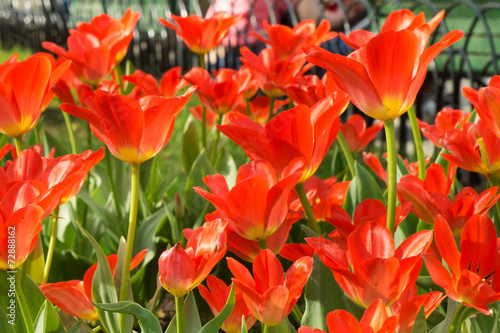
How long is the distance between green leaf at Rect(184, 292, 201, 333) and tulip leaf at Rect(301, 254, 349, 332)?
11 centimetres

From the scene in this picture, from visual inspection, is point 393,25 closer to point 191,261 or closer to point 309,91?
point 309,91

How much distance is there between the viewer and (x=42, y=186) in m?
0.62

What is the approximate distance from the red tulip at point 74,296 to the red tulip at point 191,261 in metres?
0.09

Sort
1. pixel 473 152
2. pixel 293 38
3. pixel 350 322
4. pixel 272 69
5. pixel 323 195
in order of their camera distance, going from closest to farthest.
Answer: pixel 350 322, pixel 473 152, pixel 323 195, pixel 272 69, pixel 293 38

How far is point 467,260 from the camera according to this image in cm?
54

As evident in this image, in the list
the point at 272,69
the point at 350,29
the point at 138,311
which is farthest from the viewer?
the point at 350,29

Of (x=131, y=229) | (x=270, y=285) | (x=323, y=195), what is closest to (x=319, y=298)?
(x=270, y=285)

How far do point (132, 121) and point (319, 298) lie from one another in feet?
A: 0.84

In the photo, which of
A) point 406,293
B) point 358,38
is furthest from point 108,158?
point 406,293

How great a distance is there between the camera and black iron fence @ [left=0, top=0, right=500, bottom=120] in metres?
2.00

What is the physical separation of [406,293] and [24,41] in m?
7.45

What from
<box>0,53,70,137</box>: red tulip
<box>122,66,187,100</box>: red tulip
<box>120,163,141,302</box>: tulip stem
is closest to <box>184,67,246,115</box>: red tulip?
<box>122,66,187,100</box>: red tulip

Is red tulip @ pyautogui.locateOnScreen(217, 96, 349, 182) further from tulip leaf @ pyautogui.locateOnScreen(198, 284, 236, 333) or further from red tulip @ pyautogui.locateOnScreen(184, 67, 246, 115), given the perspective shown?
red tulip @ pyautogui.locateOnScreen(184, 67, 246, 115)

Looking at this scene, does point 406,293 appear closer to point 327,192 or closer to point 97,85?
point 327,192
